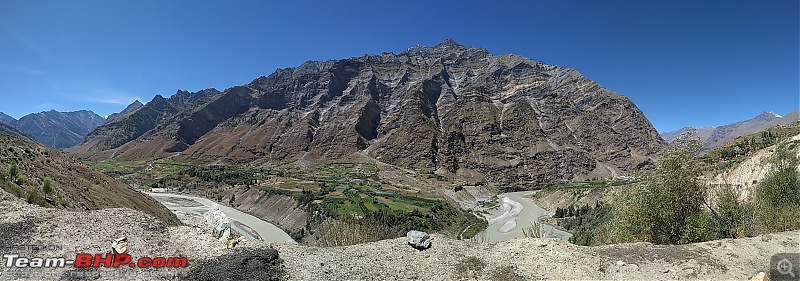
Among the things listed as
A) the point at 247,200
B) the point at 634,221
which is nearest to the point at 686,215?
the point at 634,221

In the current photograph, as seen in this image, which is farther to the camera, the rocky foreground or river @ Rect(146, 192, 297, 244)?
river @ Rect(146, 192, 297, 244)

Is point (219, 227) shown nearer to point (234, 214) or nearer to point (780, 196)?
point (780, 196)

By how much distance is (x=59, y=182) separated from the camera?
1180 inches

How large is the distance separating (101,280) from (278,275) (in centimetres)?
474

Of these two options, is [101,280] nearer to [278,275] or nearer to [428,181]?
[278,275]

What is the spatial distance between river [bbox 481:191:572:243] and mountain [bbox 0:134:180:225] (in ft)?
209

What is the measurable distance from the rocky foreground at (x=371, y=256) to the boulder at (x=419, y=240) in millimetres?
232

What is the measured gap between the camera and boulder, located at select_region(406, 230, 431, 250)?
45.2 ft

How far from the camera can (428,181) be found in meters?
176

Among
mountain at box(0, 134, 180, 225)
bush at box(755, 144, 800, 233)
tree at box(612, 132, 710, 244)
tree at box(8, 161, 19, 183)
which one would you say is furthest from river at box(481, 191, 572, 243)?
tree at box(8, 161, 19, 183)

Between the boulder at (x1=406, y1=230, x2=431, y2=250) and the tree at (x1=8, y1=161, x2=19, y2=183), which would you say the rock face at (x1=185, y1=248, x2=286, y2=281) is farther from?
the tree at (x1=8, y1=161, x2=19, y2=183)

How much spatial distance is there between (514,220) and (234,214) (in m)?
80.3

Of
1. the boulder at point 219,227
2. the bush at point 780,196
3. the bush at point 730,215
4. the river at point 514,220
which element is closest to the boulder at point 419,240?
the boulder at point 219,227

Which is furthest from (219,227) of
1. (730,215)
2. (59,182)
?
(59,182)
